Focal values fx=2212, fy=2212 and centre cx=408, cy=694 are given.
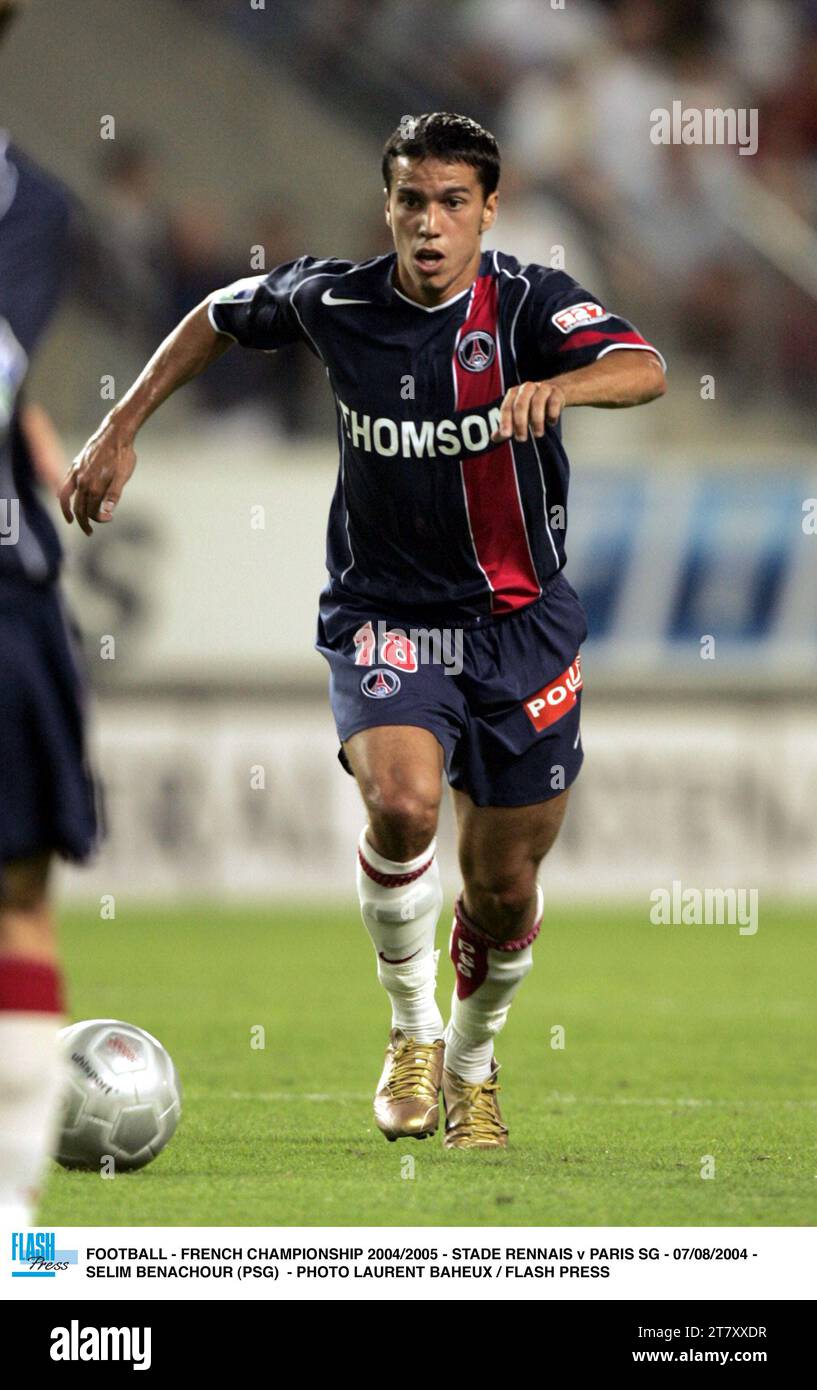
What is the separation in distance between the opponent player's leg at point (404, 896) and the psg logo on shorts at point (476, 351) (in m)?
0.85

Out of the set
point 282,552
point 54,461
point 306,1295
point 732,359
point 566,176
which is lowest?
point 306,1295

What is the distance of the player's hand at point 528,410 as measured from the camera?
13.5 feet

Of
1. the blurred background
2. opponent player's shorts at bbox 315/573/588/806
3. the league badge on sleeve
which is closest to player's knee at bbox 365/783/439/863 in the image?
opponent player's shorts at bbox 315/573/588/806

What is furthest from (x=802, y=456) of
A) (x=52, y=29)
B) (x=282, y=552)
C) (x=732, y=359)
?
(x=52, y=29)

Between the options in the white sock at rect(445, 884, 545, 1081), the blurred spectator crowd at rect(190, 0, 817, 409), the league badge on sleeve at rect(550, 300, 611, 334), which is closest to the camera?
the league badge on sleeve at rect(550, 300, 611, 334)

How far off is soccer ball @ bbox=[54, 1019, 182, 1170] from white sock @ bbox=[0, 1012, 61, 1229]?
4.70 feet

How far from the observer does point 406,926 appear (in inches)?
200

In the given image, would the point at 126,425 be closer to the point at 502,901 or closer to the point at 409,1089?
the point at 502,901

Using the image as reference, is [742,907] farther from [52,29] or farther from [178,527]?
[52,29]

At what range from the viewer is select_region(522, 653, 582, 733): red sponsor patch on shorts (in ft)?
17.0

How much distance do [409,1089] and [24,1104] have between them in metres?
2.00

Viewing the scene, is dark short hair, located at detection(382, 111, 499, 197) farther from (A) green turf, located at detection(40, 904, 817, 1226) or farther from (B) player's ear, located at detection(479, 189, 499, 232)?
(A) green turf, located at detection(40, 904, 817, 1226)

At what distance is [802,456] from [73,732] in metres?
10.7

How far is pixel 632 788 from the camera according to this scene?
13.2 m
